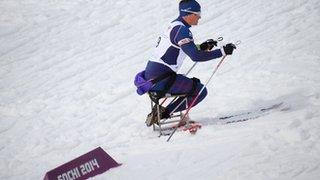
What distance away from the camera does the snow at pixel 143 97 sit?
17.2ft

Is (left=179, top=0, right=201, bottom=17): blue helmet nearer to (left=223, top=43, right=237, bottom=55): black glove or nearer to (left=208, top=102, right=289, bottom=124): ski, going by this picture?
(left=223, top=43, right=237, bottom=55): black glove

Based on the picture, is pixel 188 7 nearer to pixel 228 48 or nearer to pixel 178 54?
pixel 178 54

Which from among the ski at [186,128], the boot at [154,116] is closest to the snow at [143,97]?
the ski at [186,128]

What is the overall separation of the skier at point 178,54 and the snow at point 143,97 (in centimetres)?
84

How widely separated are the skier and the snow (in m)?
0.84

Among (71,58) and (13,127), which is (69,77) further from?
(13,127)

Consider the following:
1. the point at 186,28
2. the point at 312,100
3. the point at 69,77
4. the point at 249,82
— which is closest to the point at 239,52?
the point at 249,82

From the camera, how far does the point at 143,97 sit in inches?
330

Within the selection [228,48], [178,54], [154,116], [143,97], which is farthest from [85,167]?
[143,97]

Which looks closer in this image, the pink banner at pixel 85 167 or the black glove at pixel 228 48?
the pink banner at pixel 85 167

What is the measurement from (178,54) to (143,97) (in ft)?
8.45

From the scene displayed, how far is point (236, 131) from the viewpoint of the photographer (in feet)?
19.3

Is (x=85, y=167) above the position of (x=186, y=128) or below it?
above

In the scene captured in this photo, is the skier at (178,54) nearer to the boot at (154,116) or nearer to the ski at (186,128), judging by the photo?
the boot at (154,116)
